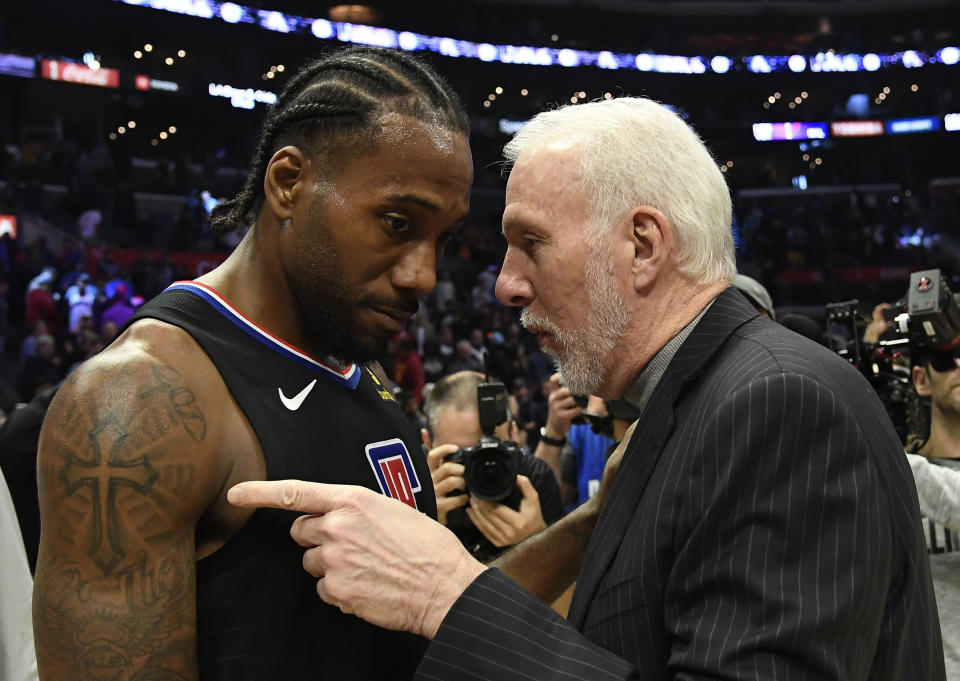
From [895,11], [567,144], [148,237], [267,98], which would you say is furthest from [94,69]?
[895,11]

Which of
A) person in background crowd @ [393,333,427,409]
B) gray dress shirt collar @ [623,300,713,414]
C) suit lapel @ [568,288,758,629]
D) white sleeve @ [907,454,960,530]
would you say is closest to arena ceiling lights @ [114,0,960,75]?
person in background crowd @ [393,333,427,409]

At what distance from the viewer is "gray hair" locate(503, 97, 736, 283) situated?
135cm

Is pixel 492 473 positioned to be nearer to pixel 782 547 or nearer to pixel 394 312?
pixel 394 312

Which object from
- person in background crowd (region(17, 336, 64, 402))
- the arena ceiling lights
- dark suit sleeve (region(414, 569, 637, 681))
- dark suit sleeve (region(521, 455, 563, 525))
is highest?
the arena ceiling lights

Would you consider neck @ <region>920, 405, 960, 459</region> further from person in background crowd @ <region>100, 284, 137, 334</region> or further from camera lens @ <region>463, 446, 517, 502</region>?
person in background crowd @ <region>100, 284, 137, 334</region>

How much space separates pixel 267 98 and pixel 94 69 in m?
3.44

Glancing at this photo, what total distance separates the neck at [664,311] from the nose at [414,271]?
0.37 metres

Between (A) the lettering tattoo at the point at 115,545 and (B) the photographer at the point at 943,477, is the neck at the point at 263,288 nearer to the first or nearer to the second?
(A) the lettering tattoo at the point at 115,545

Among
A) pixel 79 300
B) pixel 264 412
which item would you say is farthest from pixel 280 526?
pixel 79 300

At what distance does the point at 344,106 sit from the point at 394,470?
2.14 feet

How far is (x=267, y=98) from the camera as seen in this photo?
60.1ft

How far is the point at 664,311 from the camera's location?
1384 mm

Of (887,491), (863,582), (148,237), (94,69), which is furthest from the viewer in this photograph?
(94,69)

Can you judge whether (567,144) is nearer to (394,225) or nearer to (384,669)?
(394,225)
